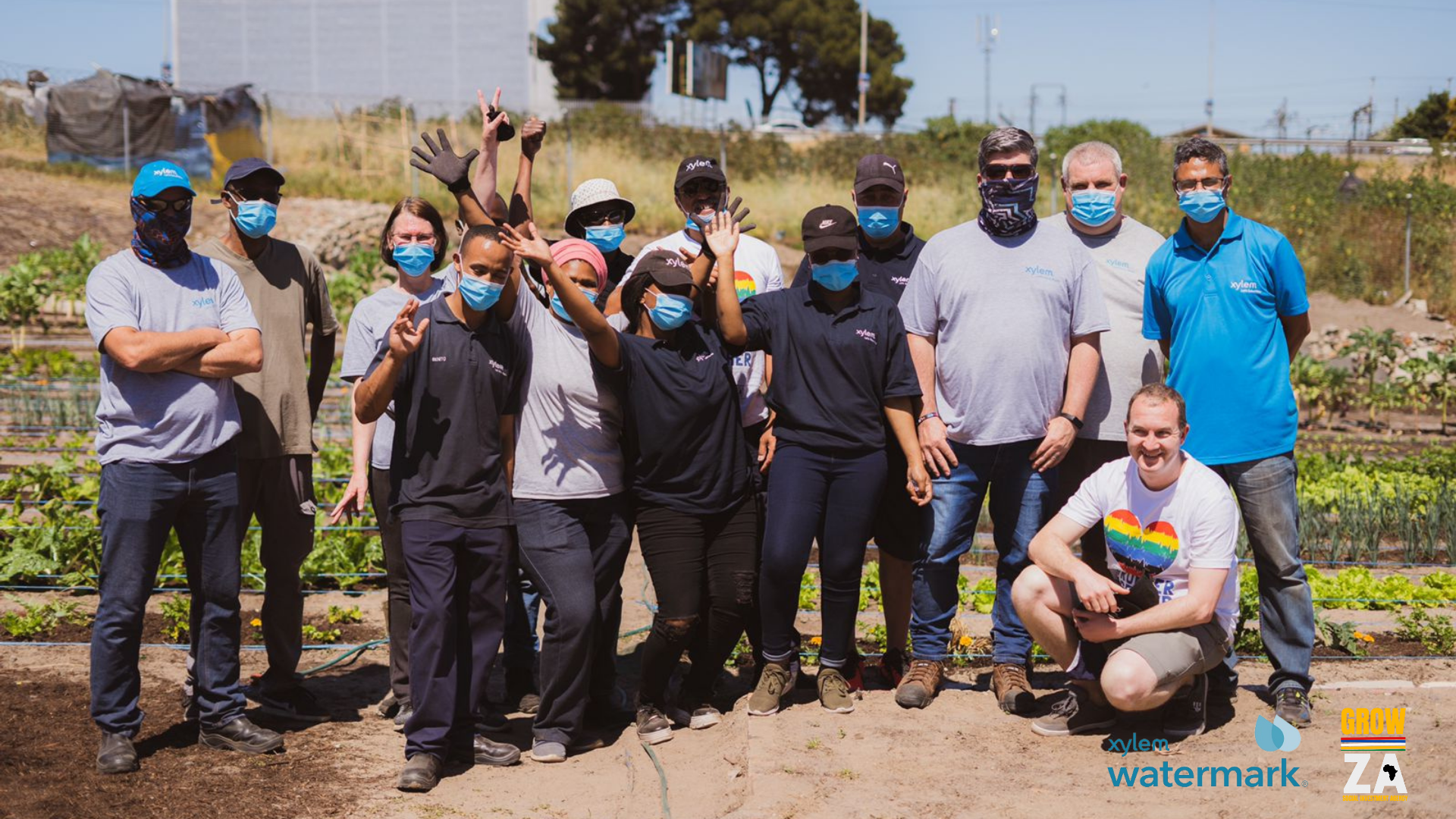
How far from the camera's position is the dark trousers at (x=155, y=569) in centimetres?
500

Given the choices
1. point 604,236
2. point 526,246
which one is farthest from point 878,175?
point 526,246

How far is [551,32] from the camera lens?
4259 centimetres

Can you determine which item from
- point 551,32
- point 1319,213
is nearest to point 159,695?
point 1319,213

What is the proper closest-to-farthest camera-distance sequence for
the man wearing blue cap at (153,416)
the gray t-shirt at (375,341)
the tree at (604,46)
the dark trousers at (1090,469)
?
the man wearing blue cap at (153,416)
the gray t-shirt at (375,341)
the dark trousers at (1090,469)
the tree at (604,46)

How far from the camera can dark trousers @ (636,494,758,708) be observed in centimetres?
530

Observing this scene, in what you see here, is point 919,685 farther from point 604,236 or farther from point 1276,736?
point 604,236

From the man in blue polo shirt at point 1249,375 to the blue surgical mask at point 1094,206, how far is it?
33cm

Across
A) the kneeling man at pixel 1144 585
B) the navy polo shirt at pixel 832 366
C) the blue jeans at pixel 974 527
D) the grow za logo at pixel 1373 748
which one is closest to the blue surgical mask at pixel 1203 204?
the kneeling man at pixel 1144 585

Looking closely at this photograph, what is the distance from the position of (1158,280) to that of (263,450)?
3.81 metres

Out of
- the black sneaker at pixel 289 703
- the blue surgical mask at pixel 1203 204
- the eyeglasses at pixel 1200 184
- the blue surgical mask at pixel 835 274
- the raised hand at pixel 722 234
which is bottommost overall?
the black sneaker at pixel 289 703

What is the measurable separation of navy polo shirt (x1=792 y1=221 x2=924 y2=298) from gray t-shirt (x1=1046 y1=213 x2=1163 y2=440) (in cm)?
62

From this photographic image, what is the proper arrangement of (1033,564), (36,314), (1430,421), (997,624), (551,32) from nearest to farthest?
(1033,564)
(997,624)
(1430,421)
(36,314)
(551,32)

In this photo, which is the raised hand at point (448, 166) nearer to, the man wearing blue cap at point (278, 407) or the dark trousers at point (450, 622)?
the man wearing blue cap at point (278, 407)

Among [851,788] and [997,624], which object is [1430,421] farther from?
[851,788]
